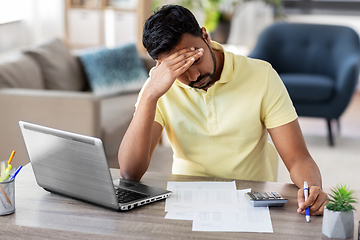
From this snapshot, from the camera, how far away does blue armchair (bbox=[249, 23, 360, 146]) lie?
327cm

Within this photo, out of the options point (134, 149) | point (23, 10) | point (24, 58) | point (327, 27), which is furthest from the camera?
point (23, 10)

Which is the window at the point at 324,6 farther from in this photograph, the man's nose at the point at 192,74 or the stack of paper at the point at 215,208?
the stack of paper at the point at 215,208

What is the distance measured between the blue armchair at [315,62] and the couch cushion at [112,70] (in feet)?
3.44

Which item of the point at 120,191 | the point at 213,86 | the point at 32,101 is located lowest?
the point at 32,101

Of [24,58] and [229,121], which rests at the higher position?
[229,121]

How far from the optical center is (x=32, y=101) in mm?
2307

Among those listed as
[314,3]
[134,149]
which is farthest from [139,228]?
[314,3]

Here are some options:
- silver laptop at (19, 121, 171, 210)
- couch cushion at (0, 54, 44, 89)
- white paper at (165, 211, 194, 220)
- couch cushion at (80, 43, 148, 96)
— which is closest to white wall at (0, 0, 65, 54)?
couch cushion at (80, 43, 148, 96)

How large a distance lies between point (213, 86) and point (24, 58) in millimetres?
1737

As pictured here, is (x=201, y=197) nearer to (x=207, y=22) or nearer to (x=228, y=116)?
(x=228, y=116)

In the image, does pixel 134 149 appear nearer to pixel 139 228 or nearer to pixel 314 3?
pixel 139 228

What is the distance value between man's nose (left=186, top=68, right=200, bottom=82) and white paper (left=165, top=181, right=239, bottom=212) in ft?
0.96

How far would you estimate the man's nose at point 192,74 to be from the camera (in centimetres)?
123

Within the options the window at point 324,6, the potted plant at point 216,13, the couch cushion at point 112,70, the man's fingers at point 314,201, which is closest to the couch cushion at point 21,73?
the couch cushion at point 112,70
